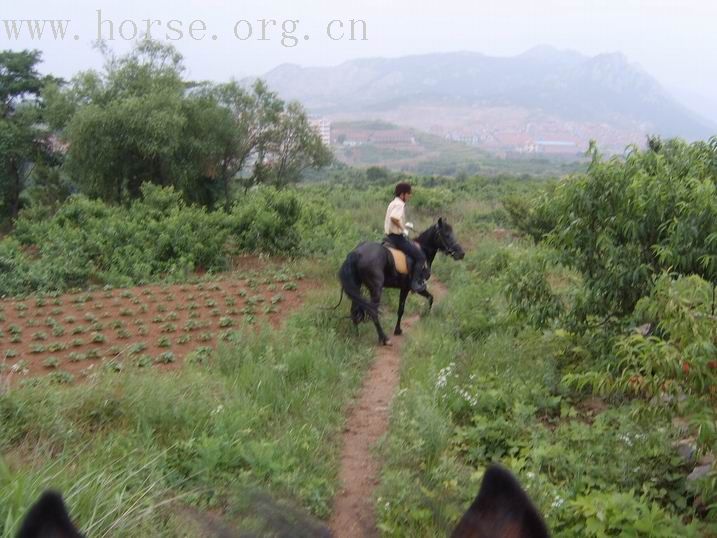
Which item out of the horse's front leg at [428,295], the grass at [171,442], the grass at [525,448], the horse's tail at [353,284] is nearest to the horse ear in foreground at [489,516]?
the grass at [171,442]

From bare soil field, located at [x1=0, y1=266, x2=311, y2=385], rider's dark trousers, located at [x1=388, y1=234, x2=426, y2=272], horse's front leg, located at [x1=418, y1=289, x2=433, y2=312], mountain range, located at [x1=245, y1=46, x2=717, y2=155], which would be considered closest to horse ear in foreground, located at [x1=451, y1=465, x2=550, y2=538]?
bare soil field, located at [x1=0, y1=266, x2=311, y2=385]

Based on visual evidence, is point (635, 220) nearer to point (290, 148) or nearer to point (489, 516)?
point (489, 516)

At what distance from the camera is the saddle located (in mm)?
8953

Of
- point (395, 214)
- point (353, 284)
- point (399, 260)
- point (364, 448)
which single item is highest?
point (395, 214)

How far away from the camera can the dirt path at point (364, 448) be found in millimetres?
4359

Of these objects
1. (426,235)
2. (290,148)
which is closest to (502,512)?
(426,235)

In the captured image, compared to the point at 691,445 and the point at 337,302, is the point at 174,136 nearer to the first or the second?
the point at 337,302

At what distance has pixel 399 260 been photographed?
8.99 meters

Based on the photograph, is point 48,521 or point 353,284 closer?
point 48,521

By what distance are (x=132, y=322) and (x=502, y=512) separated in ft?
26.9

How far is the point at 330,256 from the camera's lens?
12180mm

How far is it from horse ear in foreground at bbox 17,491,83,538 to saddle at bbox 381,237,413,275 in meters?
7.89

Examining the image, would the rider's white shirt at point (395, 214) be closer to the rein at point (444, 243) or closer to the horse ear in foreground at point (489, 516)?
the rein at point (444, 243)

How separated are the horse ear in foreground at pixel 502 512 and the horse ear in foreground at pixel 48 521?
2.31ft
